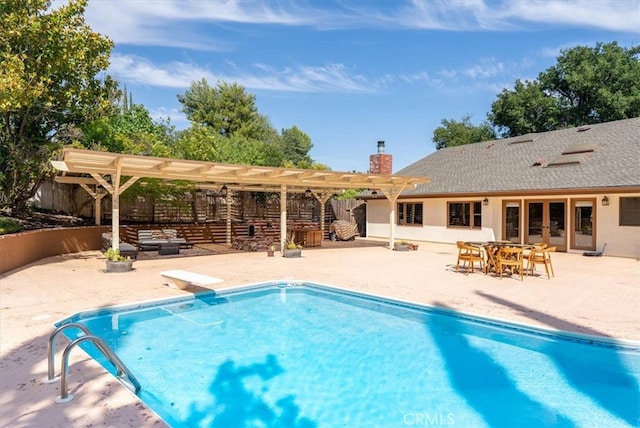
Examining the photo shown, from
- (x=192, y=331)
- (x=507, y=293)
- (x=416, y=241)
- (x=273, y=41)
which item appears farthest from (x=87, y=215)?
(x=507, y=293)

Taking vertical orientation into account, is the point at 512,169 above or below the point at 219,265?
above

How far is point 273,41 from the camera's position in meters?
18.4

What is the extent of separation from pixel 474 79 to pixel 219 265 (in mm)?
25662

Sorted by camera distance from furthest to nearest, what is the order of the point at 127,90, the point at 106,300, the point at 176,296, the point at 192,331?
the point at 127,90 < the point at 176,296 < the point at 106,300 < the point at 192,331

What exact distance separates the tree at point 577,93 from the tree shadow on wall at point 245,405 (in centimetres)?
3425

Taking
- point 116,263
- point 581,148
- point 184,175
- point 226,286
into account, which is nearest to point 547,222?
point 581,148

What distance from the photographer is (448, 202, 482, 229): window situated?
59.6 ft

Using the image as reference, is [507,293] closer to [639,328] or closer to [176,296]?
[639,328]

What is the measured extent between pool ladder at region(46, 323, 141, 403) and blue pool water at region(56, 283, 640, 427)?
0.27m

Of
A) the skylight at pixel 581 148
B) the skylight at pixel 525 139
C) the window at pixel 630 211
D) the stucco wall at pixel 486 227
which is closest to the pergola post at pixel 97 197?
the stucco wall at pixel 486 227

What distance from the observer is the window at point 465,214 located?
59.6 ft

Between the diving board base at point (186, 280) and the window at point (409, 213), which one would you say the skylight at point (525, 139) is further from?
the diving board base at point (186, 280)

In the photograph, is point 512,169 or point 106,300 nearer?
point 106,300

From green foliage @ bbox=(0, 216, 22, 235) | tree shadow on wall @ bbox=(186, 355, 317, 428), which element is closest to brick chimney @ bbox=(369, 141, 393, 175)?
green foliage @ bbox=(0, 216, 22, 235)
